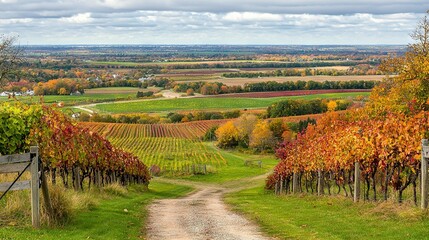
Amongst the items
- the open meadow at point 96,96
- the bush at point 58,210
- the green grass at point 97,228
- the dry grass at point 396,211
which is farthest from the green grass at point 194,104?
the dry grass at point 396,211

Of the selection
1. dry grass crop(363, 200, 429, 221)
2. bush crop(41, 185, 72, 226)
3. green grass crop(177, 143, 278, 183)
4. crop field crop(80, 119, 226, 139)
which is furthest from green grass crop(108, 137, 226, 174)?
bush crop(41, 185, 72, 226)

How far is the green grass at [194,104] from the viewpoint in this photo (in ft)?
504

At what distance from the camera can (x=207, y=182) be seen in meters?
54.9

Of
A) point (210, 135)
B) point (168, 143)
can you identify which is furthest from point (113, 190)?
point (210, 135)

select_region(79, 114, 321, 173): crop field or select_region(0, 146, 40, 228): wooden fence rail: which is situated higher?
select_region(0, 146, 40, 228): wooden fence rail

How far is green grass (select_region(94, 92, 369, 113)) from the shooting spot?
154 metres

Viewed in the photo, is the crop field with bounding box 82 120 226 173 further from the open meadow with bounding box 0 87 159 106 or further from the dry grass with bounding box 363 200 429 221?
the dry grass with bounding box 363 200 429 221

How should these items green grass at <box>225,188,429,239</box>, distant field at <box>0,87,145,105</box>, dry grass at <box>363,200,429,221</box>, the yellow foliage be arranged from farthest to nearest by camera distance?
1. distant field at <box>0,87,145,105</box>
2. the yellow foliage
3. dry grass at <box>363,200,429,221</box>
4. green grass at <box>225,188,429,239</box>

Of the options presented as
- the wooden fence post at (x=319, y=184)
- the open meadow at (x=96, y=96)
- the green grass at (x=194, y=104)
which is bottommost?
the green grass at (x=194, y=104)

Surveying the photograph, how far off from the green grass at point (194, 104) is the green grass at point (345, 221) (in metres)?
132

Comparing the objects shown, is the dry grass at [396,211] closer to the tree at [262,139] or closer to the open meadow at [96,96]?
the tree at [262,139]

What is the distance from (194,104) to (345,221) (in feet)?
499

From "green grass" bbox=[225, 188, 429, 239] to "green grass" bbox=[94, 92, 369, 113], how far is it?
132 m

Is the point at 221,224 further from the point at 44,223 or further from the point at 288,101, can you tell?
the point at 288,101
